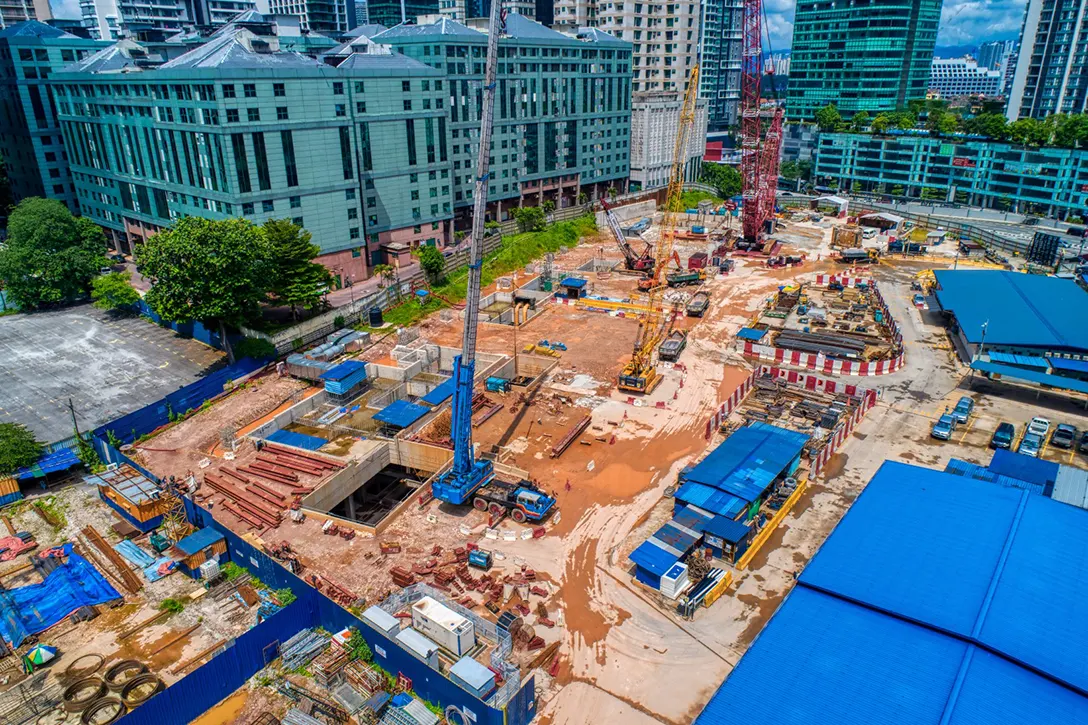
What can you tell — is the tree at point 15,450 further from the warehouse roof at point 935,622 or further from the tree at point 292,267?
the warehouse roof at point 935,622

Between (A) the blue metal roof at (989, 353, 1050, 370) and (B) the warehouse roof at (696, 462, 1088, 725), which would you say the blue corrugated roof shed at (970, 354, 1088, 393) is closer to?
(A) the blue metal roof at (989, 353, 1050, 370)

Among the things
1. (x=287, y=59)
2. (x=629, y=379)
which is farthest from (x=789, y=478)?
(x=287, y=59)

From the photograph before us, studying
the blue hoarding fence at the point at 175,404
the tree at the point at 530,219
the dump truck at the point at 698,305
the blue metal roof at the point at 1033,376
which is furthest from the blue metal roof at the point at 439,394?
the tree at the point at 530,219

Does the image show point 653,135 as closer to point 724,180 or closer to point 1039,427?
point 724,180

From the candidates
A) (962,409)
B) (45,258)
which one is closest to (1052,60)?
(962,409)

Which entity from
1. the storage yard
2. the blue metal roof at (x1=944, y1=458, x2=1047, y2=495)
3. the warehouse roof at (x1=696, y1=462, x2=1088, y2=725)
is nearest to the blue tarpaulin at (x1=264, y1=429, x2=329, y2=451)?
the storage yard

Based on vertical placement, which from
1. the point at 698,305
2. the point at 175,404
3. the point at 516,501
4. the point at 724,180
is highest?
the point at 724,180
